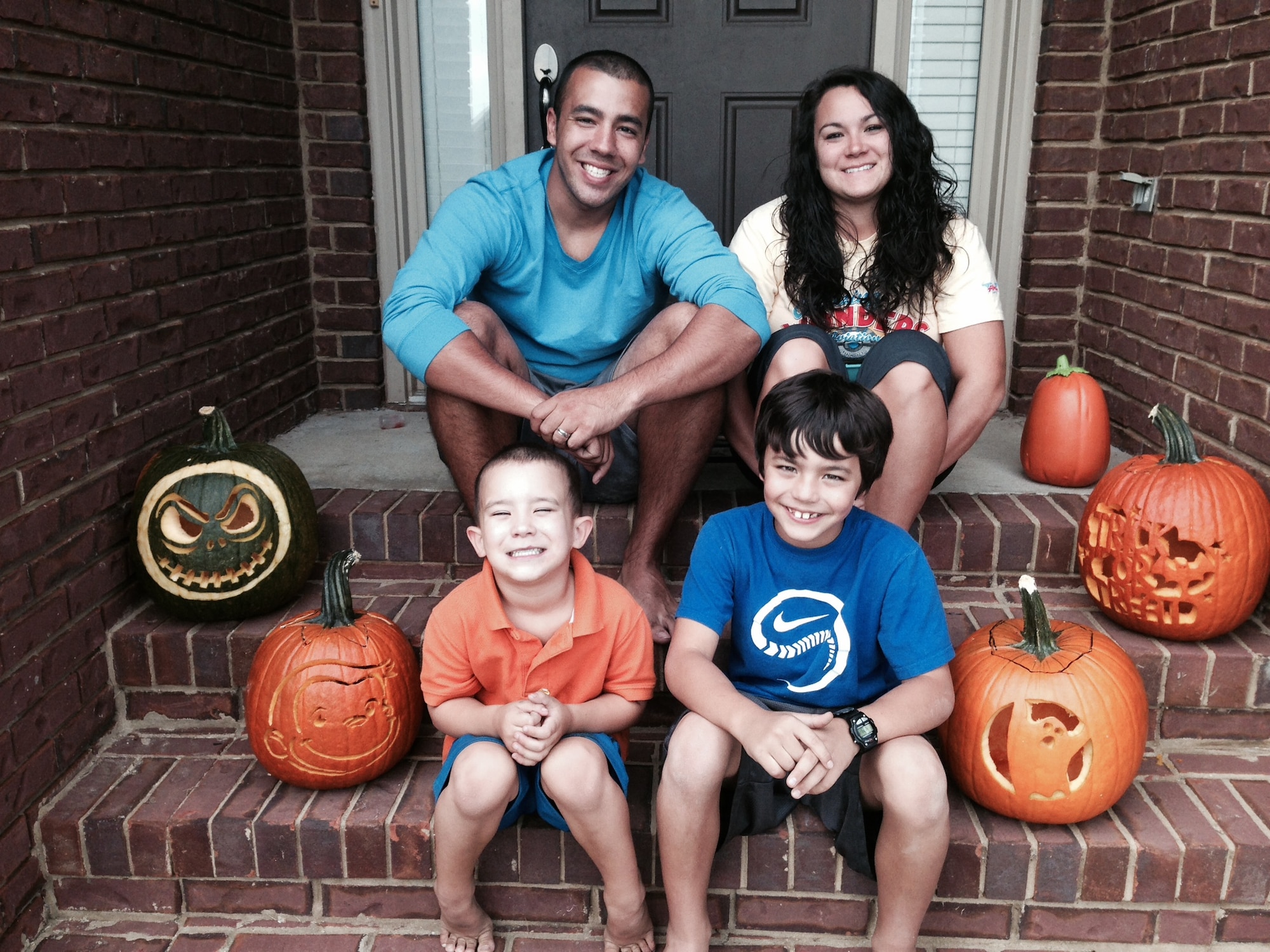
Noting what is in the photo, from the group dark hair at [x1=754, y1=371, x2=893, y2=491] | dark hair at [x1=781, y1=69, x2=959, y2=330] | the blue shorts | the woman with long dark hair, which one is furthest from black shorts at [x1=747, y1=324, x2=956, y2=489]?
the blue shorts

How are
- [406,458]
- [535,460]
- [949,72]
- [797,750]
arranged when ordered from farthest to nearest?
[949,72], [406,458], [535,460], [797,750]

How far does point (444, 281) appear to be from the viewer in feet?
6.91

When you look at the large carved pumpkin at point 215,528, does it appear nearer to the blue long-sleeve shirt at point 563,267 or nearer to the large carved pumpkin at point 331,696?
the large carved pumpkin at point 331,696

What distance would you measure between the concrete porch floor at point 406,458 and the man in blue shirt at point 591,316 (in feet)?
1.48

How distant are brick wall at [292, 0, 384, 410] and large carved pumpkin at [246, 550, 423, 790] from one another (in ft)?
5.30

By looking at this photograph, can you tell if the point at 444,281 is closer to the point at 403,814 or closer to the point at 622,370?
the point at 622,370

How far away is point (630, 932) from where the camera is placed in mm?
1681

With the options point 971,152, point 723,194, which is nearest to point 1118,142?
point 971,152

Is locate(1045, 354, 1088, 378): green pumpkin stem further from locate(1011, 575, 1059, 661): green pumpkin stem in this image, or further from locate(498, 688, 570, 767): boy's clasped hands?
locate(498, 688, 570, 767): boy's clasped hands

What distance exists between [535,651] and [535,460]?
329mm

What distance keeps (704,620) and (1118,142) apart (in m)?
2.16

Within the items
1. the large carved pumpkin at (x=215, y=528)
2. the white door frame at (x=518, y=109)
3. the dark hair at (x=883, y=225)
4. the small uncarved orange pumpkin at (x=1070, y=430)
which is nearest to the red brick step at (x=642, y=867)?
the large carved pumpkin at (x=215, y=528)

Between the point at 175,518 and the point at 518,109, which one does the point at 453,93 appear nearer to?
the point at 518,109

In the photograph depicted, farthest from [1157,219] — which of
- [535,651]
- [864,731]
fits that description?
[535,651]
